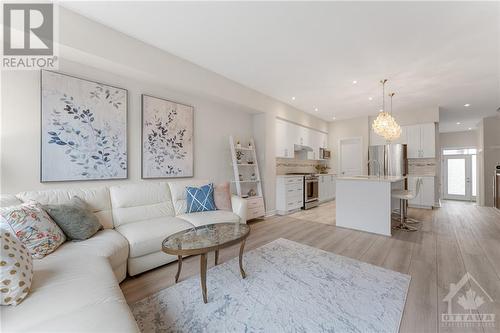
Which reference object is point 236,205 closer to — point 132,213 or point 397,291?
point 132,213

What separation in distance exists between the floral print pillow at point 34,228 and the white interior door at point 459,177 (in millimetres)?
10984

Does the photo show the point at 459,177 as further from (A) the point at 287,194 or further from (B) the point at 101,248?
(B) the point at 101,248

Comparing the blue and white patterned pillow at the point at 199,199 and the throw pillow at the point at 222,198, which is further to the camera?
the throw pillow at the point at 222,198

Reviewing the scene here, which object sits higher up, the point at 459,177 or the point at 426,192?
the point at 459,177

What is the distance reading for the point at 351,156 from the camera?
6754mm

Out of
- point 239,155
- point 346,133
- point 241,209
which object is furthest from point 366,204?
point 346,133

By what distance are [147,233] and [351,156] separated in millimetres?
6507

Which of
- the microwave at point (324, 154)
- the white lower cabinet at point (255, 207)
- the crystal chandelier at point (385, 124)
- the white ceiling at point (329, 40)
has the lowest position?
the white lower cabinet at point (255, 207)

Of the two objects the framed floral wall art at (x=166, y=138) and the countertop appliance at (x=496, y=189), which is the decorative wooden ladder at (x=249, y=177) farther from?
Result: the countertop appliance at (x=496, y=189)

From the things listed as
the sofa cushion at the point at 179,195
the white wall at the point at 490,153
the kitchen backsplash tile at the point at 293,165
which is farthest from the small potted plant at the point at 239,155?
the white wall at the point at 490,153

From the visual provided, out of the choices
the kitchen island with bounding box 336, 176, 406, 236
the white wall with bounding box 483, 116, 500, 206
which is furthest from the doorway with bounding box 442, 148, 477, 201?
the kitchen island with bounding box 336, 176, 406, 236

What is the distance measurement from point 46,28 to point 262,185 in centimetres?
393

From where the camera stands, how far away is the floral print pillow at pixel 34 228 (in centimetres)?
160

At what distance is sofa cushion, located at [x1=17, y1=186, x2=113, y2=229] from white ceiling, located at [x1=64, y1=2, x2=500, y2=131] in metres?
1.93
